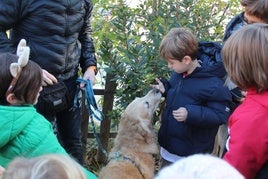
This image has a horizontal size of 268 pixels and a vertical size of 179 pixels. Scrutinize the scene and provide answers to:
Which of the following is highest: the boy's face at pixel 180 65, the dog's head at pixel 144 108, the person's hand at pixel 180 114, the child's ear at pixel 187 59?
the child's ear at pixel 187 59

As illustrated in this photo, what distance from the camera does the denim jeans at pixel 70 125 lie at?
145 inches

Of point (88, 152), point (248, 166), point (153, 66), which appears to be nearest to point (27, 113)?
point (248, 166)

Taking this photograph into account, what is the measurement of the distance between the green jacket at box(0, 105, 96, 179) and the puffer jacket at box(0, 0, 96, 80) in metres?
0.83

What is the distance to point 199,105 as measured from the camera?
130 inches

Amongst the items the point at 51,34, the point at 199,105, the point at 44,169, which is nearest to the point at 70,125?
the point at 51,34

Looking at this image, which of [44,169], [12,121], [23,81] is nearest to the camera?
[44,169]

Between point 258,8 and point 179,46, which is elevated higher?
point 258,8

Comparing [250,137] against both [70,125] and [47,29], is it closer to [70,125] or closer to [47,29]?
[47,29]

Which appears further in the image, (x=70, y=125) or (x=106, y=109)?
(x=106, y=109)

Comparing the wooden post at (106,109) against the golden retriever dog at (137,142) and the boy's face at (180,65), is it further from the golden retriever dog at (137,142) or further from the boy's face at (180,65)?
the boy's face at (180,65)

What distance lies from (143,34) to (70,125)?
1273 millimetres

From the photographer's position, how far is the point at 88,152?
5.17 meters

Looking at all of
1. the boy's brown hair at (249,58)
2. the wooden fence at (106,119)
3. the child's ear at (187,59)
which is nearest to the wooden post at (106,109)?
the wooden fence at (106,119)

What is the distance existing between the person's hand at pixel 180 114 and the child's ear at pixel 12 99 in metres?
1.24
